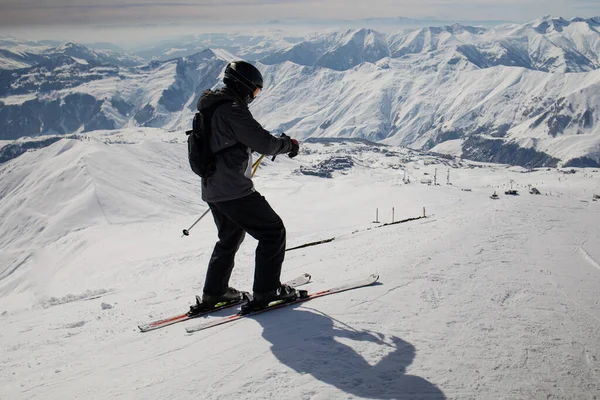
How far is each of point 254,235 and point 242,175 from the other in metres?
0.86

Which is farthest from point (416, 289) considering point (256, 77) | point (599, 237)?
point (599, 237)

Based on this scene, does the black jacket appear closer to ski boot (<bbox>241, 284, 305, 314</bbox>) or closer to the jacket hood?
the jacket hood

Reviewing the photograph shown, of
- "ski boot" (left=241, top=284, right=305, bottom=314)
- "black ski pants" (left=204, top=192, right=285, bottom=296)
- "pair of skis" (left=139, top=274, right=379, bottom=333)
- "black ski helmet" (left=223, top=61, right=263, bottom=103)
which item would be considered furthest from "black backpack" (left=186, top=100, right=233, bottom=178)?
"pair of skis" (left=139, top=274, right=379, bottom=333)

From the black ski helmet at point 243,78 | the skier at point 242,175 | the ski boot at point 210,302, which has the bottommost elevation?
the ski boot at point 210,302

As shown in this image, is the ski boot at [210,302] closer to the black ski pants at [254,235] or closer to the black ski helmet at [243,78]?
the black ski pants at [254,235]

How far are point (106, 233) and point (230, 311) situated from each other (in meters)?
87.3

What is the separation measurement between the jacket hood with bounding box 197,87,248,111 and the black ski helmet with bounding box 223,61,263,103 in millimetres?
114

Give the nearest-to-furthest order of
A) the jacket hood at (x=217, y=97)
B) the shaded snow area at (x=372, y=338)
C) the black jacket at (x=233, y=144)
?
the shaded snow area at (x=372, y=338) → the black jacket at (x=233, y=144) → the jacket hood at (x=217, y=97)

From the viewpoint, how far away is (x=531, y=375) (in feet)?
15.0

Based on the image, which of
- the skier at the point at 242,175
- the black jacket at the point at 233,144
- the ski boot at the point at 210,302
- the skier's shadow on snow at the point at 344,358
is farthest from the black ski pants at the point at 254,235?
the skier's shadow on snow at the point at 344,358

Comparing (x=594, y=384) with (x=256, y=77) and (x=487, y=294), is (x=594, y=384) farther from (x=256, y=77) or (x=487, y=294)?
(x=256, y=77)

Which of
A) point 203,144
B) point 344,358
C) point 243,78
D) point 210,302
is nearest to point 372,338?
point 344,358

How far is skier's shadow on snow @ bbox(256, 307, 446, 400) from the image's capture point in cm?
436

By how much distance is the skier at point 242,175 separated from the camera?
5977 mm
